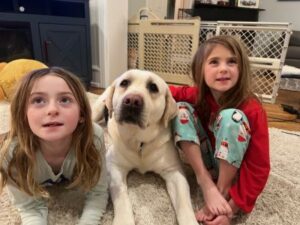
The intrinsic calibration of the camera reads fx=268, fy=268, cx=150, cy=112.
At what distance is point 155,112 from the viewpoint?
98 centimetres

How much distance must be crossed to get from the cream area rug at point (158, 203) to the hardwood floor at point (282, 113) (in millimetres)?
760

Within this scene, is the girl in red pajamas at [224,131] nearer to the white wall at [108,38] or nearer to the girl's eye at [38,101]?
the girl's eye at [38,101]

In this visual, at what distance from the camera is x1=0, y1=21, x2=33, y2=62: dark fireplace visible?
2174 millimetres

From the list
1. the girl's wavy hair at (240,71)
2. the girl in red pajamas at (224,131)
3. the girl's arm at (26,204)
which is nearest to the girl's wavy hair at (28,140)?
the girl's arm at (26,204)

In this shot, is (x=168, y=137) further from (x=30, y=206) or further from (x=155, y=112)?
(x=30, y=206)

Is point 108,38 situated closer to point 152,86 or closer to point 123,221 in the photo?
point 152,86

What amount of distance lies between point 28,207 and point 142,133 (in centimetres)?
44

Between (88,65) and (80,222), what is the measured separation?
2.00m

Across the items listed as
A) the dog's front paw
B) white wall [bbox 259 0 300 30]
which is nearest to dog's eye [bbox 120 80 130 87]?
the dog's front paw

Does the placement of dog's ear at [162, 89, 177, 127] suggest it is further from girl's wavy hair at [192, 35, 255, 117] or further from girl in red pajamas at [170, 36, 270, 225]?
girl's wavy hair at [192, 35, 255, 117]

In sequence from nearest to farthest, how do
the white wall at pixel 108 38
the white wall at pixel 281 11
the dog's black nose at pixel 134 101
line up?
the dog's black nose at pixel 134 101 < the white wall at pixel 108 38 < the white wall at pixel 281 11

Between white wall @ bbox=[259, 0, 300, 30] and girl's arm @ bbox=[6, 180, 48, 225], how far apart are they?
483 centimetres

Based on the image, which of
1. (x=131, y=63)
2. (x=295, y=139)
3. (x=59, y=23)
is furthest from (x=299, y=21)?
(x=59, y=23)

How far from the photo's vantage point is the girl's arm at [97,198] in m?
0.81
